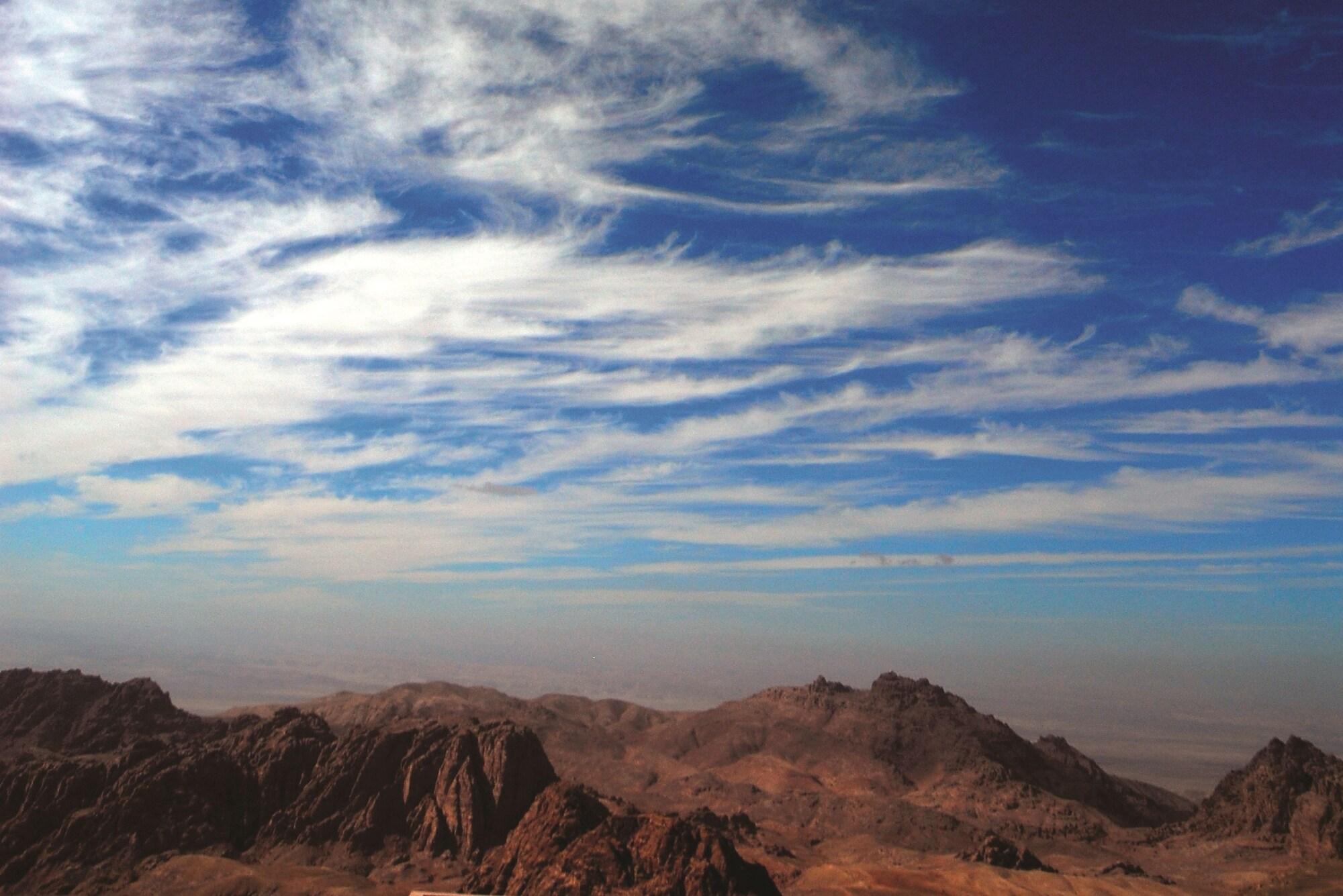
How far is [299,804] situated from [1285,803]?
376 ft

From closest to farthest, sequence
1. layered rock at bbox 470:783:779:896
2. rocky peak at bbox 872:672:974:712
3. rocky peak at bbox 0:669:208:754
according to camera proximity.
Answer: layered rock at bbox 470:783:779:896
rocky peak at bbox 0:669:208:754
rocky peak at bbox 872:672:974:712

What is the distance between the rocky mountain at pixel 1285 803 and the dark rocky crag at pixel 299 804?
7030 centimetres

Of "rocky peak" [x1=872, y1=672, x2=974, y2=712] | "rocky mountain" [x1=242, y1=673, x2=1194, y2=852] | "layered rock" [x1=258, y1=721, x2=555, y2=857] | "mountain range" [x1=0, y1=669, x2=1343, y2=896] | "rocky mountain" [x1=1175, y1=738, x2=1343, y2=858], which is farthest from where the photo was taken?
"rocky peak" [x1=872, y1=672, x2=974, y2=712]

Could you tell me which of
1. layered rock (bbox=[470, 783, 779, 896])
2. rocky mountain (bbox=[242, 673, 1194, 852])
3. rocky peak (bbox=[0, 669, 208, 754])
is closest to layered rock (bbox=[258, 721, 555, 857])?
layered rock (bbox=[470, 783, 779, 896])

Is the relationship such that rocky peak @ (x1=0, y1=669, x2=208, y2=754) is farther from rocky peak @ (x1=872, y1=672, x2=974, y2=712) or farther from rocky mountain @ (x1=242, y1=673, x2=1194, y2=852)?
rocky peak @ (x1=872, y1=672, x2=974, y2=712)

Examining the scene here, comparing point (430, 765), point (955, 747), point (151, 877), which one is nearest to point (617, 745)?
point (955, 747)

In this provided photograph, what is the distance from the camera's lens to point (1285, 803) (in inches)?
4552

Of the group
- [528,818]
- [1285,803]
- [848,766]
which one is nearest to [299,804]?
[528,818]

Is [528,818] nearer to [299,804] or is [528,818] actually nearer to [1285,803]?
[299,804]

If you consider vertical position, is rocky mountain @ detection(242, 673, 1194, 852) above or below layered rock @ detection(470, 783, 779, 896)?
below

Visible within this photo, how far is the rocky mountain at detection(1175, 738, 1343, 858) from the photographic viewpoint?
4252 inches

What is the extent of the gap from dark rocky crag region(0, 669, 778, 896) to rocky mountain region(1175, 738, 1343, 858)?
70304 millimetres

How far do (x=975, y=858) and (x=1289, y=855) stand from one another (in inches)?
1563

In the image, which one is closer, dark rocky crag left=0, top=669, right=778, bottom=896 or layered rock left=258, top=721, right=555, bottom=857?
dark rocky crag left=0, top=669, right=778, bottom=896
